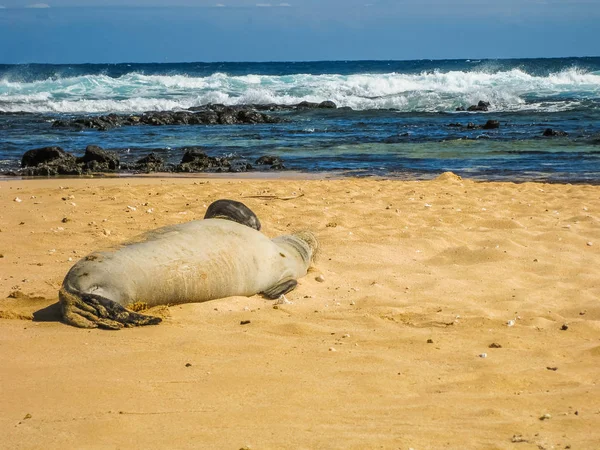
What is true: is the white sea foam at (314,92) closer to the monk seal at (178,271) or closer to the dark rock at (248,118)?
the dark rock at (248,118)

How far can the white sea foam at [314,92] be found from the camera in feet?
117

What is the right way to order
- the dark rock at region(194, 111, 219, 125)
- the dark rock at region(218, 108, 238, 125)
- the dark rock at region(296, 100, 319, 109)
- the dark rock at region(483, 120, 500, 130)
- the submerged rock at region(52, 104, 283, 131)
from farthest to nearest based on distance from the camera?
the dark rock at region(296, 100, 319, 109) < the dark rock at region(194, 111, 219, 125) < the dark rock at region(218, 108, 238, 125) < the submerged rock at region(52, 104, 283, 131) < the dark rock at region(483, 120, 500, 130)

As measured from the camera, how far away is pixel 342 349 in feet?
13.9

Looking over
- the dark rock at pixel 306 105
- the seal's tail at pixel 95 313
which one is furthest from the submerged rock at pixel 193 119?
the seal's tail at pixel 95 313

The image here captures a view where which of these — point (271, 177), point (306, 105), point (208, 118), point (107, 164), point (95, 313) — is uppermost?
point (306, 105)

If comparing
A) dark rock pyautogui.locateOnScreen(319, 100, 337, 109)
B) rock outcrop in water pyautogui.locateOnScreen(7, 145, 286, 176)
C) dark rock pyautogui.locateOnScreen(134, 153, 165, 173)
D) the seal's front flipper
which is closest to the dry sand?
the seal's front flipper

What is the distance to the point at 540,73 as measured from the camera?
55.2m

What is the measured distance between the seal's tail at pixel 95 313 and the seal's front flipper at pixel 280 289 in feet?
3.40

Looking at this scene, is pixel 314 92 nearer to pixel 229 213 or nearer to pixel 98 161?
pixel 98 161

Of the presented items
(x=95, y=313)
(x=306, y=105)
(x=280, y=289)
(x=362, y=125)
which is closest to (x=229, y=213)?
(x=280, y=289)

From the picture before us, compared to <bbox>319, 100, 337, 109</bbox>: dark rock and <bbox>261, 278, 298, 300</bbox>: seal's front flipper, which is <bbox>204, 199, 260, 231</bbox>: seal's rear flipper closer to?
<bbox>261, 278, 298, 300</bbox>: seal's front flipper

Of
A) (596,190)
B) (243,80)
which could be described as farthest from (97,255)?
(243,80)

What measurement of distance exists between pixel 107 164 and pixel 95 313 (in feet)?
32.5

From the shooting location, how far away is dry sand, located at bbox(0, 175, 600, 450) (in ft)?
10.2
